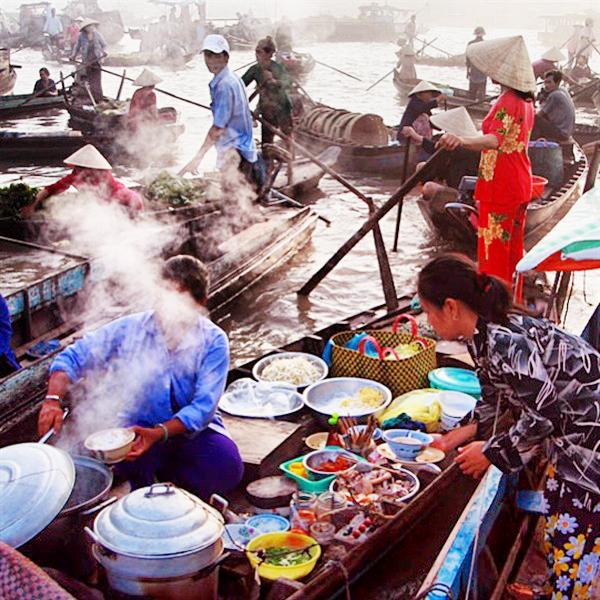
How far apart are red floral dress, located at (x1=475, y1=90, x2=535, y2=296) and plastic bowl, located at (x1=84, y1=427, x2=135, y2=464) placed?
140 inches

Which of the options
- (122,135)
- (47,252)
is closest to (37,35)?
(122,135)

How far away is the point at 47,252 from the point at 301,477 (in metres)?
3.93

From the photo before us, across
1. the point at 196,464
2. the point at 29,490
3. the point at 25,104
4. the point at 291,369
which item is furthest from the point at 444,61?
the point at 29,490

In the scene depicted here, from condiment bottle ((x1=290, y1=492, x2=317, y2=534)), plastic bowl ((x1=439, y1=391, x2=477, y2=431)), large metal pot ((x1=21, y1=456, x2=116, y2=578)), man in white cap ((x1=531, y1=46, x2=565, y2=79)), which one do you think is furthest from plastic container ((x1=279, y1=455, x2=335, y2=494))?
man in white cap ((x1=531, y1=46, x2=565, y2=79))

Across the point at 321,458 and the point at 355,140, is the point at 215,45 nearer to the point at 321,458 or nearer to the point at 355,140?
the point at 321,458

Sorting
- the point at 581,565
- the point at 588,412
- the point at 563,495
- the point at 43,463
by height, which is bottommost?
the point at 581,565

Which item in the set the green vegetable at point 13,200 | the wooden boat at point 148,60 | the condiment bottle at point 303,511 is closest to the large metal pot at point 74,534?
the condiment bottle at point 303,511

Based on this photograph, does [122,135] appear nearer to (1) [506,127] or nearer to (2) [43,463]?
(1) [506,127]

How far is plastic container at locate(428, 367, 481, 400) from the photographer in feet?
15.1

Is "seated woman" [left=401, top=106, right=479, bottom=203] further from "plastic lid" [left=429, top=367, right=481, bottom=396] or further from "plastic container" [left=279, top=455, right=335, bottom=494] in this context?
"plastic container" [left=279, top=455, right=335, bottom=494]

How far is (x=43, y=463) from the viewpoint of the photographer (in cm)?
267

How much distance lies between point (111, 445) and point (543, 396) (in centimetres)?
178

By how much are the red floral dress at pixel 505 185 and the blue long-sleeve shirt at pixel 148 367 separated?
9.78ft

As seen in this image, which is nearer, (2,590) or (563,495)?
(2,590)
